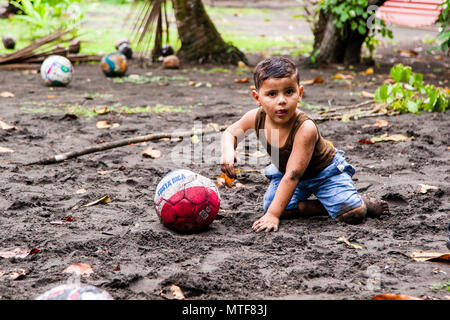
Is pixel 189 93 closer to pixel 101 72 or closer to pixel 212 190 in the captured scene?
pixel 101 72

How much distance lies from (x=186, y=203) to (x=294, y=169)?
629 mm

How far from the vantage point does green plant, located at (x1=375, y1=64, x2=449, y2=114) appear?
218 inches

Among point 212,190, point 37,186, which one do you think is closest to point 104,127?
point 37,186

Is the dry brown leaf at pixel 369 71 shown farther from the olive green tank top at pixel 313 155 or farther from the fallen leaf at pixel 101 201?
the fallen leaf at pixel 101 201

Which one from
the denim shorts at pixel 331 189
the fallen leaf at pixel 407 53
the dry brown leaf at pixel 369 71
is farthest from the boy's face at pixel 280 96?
the fallen leaf at pixel 407 53

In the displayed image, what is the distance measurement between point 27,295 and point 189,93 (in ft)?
16.4

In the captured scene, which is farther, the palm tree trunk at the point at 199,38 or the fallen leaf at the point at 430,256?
the palm tree trunk at the point at 199,38

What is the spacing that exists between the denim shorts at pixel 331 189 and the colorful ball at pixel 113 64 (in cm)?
493

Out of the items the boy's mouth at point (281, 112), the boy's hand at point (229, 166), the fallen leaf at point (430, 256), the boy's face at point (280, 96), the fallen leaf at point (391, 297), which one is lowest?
the fallen leaf at point (430, 256)

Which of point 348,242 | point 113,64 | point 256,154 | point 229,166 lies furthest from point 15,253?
point 113,64

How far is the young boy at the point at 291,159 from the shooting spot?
2.87 m

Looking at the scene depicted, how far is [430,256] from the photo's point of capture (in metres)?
2.45

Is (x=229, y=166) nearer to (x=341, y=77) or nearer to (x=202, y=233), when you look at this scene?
(x=202, y=233)
